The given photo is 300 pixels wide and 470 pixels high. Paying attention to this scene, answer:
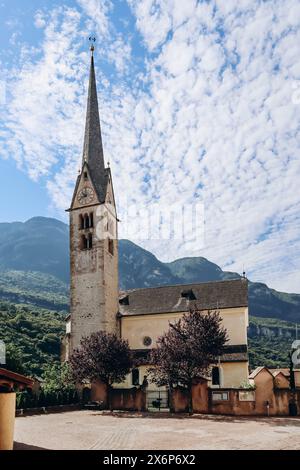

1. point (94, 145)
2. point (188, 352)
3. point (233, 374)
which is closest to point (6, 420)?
point (188, 352)

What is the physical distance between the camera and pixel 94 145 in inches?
2071

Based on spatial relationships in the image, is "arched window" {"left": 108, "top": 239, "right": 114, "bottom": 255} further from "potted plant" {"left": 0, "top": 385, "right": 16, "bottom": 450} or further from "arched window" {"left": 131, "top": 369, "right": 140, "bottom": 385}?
"potted plant" {"left": 0, "top": 385, "right": 16, "bottom": 450}

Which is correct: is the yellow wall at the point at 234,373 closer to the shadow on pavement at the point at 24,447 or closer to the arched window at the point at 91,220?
the arched window at the point at 91,220

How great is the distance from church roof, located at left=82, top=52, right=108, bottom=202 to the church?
4.5 inches

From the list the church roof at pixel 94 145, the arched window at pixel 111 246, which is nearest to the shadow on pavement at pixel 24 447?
the arched window at pixel 111 246

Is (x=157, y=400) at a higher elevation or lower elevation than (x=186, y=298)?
lower

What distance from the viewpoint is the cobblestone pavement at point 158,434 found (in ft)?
59.2

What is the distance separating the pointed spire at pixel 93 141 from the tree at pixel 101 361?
1857 cm

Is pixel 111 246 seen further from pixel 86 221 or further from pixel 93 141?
pixel 93 141

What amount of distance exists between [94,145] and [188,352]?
94.6 ft

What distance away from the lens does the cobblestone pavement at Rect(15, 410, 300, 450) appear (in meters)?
18.0

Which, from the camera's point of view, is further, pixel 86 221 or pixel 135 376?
pixel 86 221

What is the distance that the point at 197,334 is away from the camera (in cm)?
3409
